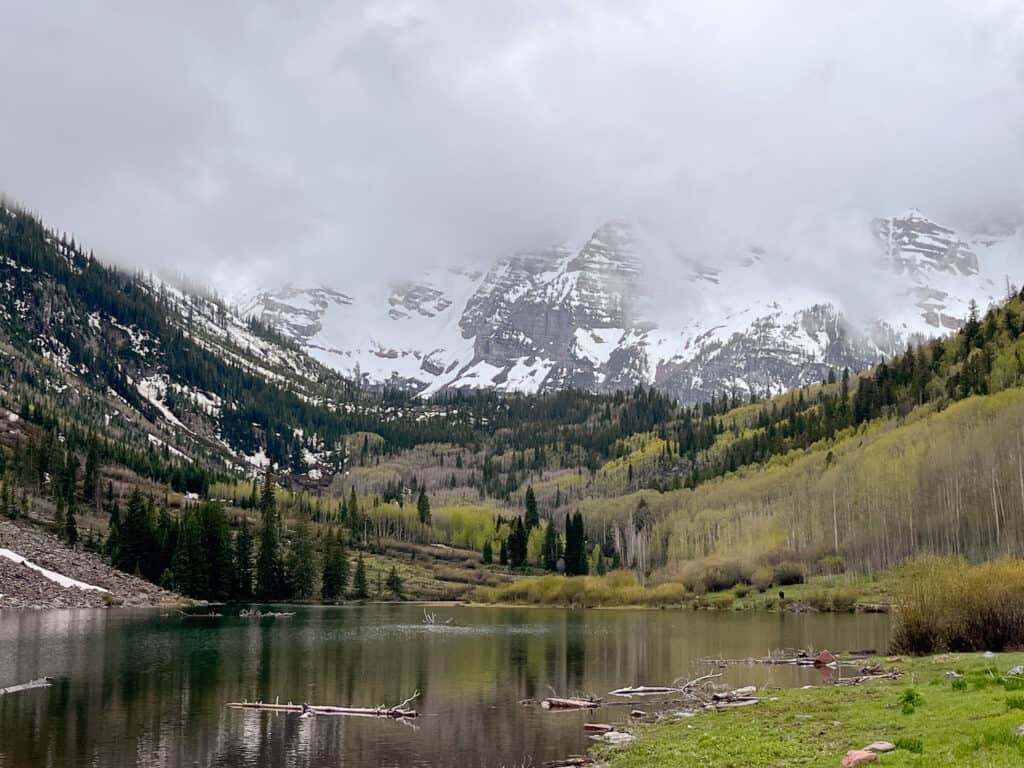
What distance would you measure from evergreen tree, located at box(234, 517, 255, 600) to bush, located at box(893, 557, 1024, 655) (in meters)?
145

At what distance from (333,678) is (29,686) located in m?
18.5

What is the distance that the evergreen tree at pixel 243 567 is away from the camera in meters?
183

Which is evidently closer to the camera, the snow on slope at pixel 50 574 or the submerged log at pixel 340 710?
the submerged log at pixel 340 710

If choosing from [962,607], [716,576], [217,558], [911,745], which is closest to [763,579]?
[716,576]

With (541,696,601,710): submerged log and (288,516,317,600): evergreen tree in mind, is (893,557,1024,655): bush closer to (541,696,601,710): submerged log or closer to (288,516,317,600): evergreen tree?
(541,696,601,710): submerged log

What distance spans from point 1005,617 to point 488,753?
112 ft

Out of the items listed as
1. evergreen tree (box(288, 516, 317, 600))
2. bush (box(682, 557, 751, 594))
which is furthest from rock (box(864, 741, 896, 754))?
evergreen tree (box(288, 516, 317, 600))

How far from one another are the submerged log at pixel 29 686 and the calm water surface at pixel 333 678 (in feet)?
3.19

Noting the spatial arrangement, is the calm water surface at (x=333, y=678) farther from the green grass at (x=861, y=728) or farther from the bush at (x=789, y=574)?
the bush at (x=789, y=574)

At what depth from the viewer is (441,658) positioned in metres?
77.3

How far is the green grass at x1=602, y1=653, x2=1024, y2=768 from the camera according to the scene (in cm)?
2597

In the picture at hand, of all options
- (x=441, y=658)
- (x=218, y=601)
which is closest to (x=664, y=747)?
(x=441, y=658)

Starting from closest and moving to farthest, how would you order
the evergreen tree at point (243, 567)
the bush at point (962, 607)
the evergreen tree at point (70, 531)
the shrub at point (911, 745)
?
Answer: the shrub at point (911, 745) < the bush at point (962, 607) < the evergreen tree at point (70, 531) < the evergreen tree at point (243, 567)

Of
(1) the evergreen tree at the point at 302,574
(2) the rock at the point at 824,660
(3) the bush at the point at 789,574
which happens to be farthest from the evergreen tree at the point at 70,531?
(2) the rock at the point at 824,660
